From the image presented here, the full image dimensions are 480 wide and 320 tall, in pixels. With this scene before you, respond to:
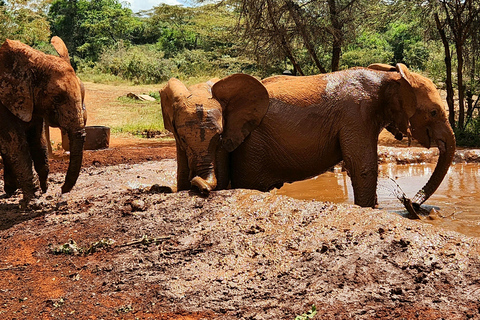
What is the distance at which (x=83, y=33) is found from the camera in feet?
160

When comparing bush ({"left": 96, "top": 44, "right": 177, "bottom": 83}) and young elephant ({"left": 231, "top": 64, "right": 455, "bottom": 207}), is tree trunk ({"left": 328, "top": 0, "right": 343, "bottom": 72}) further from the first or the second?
bush ({"left": 96, "top": 44, "right": 177, "bottom": 83})

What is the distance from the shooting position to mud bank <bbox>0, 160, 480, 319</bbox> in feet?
11.8

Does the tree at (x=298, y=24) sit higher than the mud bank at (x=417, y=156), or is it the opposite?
the tree at (x=298, y=24)

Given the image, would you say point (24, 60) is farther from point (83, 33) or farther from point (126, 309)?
point (83, 33)

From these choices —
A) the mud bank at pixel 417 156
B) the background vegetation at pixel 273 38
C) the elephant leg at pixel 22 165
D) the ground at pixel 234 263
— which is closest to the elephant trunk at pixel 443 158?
the ground at pixel 234 263

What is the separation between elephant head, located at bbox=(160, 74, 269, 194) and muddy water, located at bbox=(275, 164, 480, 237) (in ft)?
8.47

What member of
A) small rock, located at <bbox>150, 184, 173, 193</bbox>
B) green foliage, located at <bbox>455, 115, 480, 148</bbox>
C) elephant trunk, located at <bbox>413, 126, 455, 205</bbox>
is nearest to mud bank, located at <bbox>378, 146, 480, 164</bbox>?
green foliage, located at <bbox>455, 115, 480, 148</bbox>

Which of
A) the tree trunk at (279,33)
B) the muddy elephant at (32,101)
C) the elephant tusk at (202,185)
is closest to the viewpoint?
the elephant tusk at (202,185)

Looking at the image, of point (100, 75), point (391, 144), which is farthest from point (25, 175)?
point (100, 75)

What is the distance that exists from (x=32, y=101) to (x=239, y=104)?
2.66 meters

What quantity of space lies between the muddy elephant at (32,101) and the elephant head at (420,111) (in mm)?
3967

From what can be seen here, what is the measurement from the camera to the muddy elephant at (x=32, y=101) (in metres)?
6.78

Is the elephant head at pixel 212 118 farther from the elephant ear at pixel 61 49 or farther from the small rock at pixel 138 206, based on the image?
the elephant ear at pixel 61 49

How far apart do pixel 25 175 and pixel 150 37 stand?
45337mm
